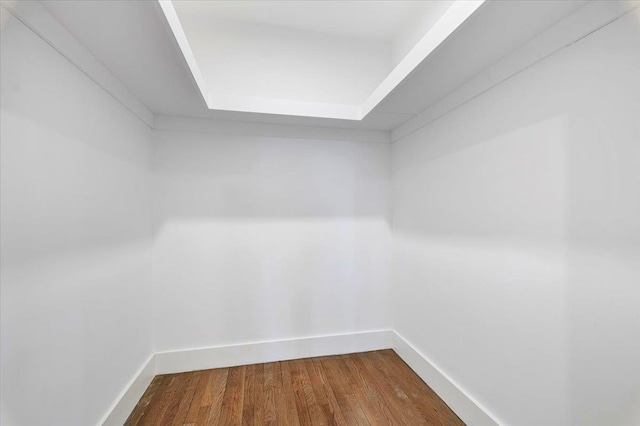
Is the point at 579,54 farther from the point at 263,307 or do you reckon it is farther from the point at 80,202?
the point at 263,307

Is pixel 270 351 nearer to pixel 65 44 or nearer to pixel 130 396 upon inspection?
pixel 130 396

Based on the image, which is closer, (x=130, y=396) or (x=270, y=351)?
(x=130, y=396)

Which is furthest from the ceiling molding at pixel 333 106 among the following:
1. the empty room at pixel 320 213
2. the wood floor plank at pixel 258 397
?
the wood floor plank at pixel 258 397

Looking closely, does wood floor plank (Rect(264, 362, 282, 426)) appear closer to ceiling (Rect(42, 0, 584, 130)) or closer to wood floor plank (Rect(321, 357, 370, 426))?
wood floor plank (Rect(321, 357, 370, 426))

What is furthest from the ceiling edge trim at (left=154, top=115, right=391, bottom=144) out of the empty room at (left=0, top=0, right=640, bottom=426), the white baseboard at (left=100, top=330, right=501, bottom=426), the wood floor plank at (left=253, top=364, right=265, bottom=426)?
the wood floor plank at (left=253, top=364, right=265, bottom=426)

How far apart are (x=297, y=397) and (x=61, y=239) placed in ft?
5.28

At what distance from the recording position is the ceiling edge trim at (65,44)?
2.85 feet

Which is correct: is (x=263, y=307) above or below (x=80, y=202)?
below

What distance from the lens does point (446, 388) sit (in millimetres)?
1629

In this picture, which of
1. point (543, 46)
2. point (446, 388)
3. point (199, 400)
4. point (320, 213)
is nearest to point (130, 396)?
point (199, 400)

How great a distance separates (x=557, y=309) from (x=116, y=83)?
8.07ft

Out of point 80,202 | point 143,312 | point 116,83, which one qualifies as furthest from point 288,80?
point 143,312

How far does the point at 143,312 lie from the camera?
1774 mm

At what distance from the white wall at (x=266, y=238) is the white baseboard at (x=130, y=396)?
0.18 meters
